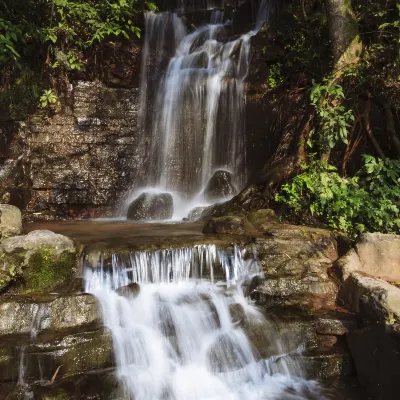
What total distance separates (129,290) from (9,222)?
240cm

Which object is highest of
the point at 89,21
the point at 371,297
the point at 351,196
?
the point at 89,21

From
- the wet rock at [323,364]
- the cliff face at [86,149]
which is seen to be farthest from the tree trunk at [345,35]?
the wet rock at [323,364]

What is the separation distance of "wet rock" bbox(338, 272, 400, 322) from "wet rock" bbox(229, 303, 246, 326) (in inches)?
52.4

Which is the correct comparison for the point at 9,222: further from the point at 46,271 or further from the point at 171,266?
the point at 171,266

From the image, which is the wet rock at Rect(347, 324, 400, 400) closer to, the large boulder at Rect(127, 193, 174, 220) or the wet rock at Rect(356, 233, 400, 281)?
the wet rock at Rect(356, 233, 400, 281)

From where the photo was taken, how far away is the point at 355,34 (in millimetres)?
7152

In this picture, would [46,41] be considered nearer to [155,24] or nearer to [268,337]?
[155,24]

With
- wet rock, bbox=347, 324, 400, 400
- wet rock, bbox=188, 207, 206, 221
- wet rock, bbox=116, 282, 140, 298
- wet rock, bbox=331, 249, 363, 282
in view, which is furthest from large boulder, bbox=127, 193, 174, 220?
wet rock, bbox=347, 324, 400, 400

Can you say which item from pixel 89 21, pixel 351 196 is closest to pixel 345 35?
pixel 351 196

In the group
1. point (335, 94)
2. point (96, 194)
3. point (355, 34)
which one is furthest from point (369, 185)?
point (96, 194)

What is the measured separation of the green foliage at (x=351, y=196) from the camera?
598 centimetres

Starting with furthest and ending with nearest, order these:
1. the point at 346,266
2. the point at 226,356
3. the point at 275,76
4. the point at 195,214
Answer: the point at 275,76 → the point at 195,214 → the point at 346,266 → the point at 226,356

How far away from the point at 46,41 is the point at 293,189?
23.8 ft

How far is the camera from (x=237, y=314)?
4.71 m
